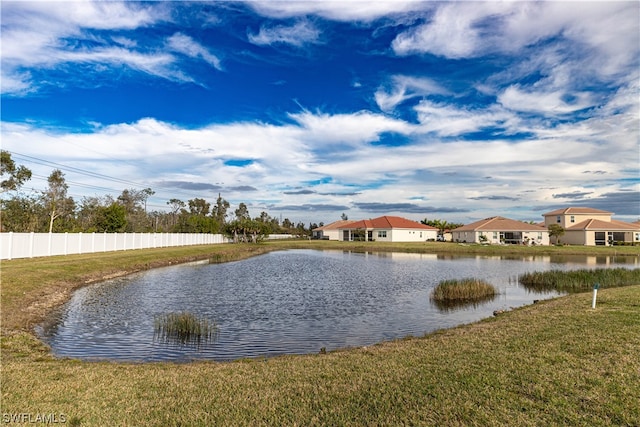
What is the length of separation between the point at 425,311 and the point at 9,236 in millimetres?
25023

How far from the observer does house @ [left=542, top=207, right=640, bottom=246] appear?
64.2 metres

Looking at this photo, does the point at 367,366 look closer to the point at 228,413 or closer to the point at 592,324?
the point at 228,413

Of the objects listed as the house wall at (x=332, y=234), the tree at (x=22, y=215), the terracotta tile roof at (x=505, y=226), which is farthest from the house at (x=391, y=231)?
the tree at (x=22, y=215)

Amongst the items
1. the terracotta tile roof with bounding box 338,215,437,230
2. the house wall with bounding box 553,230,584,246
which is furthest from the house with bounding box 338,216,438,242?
the house wall with bounding box 553,230,584,246

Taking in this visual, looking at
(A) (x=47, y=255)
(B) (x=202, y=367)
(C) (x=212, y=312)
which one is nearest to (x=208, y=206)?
(A) (x=47, y=255)

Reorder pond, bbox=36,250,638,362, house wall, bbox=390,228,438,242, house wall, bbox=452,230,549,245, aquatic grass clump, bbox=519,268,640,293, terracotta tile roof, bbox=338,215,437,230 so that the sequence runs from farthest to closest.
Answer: terracotta tile roof, bbox=338,215,437,230 → house wall, bbox=390,228,438,242 → house wall, bbox=452,230,549,245 → aquatic grass clump, bbox=519,268,640,293 → pond, bbox=36,250,638,362

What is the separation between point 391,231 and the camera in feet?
254

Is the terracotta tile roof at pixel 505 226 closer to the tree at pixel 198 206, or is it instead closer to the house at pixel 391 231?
the house at pixel 391 231

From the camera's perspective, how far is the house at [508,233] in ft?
222

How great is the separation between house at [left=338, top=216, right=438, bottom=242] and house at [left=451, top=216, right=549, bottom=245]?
399 inches

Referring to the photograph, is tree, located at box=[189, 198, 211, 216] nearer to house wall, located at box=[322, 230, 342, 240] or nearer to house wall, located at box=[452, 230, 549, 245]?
house wall, located at box=[322, 230, 342, 240]

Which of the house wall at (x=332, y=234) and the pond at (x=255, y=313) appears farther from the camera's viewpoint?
the house wall at (x=332, y=234)

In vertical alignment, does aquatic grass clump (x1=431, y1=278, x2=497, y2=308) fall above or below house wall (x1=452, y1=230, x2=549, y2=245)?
below

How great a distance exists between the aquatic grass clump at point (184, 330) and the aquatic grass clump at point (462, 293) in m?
10.6
